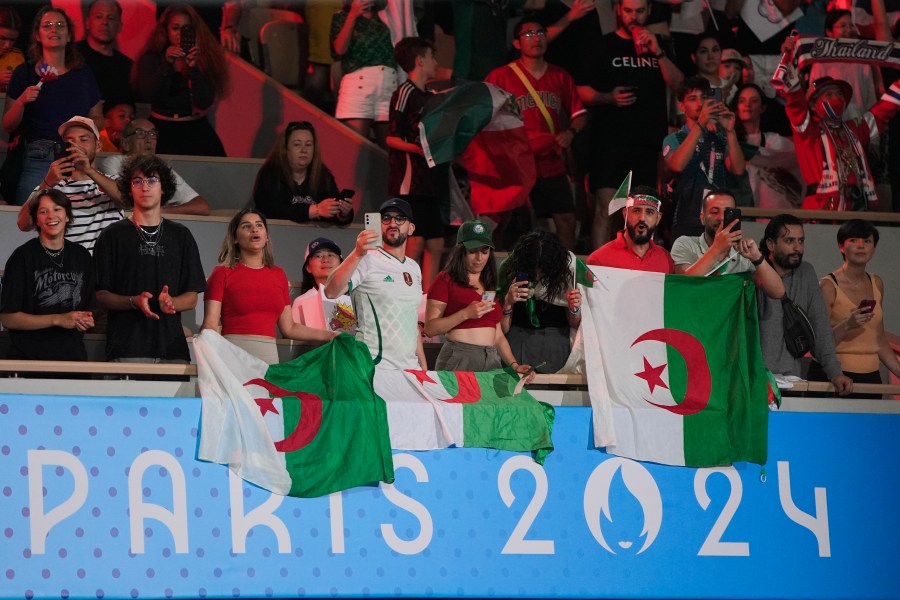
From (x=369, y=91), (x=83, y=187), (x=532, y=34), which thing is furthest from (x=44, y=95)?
(x=532, y=34)

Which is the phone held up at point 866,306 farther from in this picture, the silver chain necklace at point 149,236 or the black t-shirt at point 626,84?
the silver chain necklace at point 149,236

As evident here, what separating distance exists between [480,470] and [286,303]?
136cm

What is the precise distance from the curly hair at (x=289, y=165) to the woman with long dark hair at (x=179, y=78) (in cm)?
97

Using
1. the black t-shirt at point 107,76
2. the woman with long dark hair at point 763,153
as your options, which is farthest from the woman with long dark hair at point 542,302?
the black t-shirt at point 107,76

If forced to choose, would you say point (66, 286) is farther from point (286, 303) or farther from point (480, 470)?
point (480, 470)

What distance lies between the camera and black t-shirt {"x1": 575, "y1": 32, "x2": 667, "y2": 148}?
32.5 feet

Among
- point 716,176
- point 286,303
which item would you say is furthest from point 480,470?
point 716,176

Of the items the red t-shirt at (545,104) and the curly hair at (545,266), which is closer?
the curly hair at (545,266)

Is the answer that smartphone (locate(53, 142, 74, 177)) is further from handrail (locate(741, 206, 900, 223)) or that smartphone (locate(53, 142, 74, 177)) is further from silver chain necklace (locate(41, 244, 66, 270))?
handrail (locate(741, 206, 900, 223))

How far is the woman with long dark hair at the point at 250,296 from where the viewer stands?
7.14 metres

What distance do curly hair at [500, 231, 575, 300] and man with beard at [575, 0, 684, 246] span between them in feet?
7.33

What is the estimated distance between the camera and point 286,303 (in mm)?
7277

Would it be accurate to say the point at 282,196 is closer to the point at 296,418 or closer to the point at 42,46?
the point at 42,46

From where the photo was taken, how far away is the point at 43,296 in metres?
7.05
